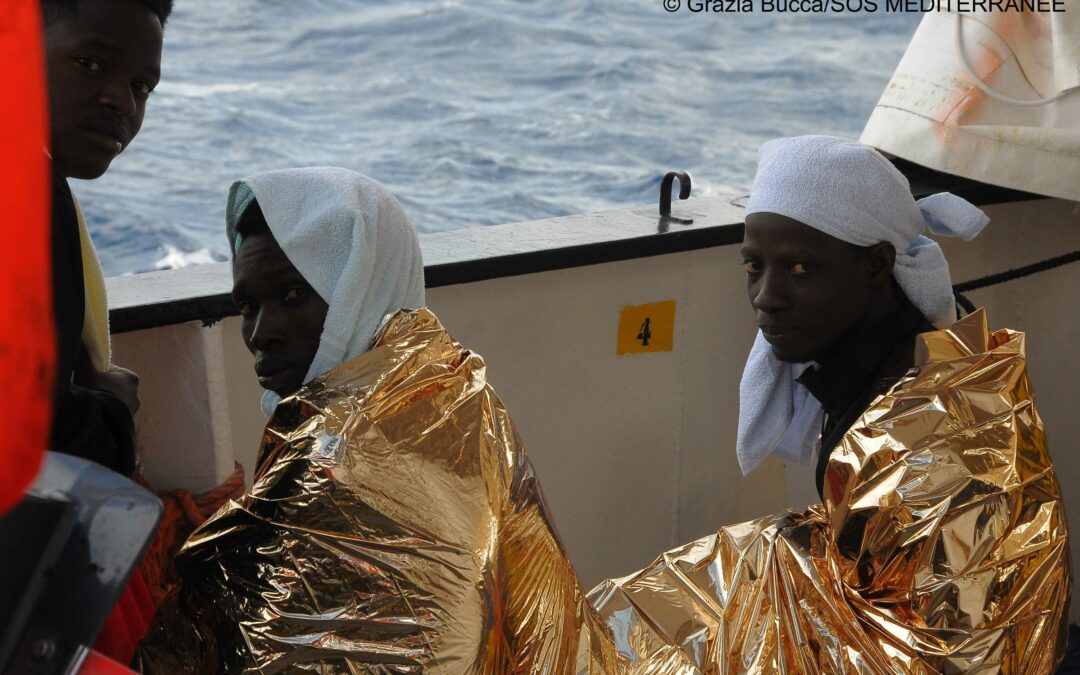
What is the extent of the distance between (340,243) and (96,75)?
0.33m

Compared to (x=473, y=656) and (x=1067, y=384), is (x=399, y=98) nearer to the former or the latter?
(x=1067, y=384)

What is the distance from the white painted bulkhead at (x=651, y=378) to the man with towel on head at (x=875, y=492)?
0.68 m

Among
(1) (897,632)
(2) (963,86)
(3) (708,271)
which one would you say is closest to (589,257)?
(3) (708,271)

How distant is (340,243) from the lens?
4.41ft

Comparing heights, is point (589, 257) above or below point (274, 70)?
above

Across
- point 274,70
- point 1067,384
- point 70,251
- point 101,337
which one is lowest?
point 274,70

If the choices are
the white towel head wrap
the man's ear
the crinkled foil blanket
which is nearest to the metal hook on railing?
the white towel head wrap

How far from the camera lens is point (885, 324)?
1.59 meters

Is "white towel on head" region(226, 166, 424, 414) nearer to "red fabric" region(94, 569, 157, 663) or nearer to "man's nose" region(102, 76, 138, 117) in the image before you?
"man's nose" region(102, 76, 138, 117)

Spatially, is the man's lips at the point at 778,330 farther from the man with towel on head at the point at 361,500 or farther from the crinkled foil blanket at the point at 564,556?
the man with towel on head at the point at 361,500

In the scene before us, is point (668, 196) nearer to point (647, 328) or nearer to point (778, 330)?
point (647, 328)

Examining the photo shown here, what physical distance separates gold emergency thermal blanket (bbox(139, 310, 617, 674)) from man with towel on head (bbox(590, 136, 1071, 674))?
250 millimetres

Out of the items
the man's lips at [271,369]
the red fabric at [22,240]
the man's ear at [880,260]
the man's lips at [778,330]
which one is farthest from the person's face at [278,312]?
the red fabric at [22,240]

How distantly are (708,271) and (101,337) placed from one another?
127 centimetres
